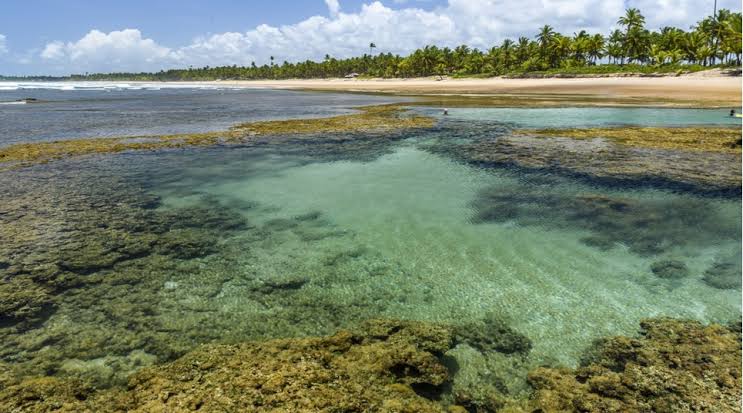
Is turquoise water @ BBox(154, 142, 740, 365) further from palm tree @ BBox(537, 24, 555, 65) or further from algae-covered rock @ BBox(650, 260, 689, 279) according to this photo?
palm tree @ BBox(537, 24, 555, 65)

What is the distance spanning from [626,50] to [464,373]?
119214 millimetres

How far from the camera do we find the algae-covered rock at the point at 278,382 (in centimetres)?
545

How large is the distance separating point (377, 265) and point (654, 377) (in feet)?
20.1

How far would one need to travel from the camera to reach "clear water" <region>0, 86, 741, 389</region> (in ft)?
24.5

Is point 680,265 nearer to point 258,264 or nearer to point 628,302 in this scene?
point 628,302

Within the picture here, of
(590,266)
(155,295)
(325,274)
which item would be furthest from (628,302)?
(155,295)

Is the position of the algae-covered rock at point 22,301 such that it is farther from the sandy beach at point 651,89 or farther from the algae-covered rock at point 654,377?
the sandy beach at point 651,89

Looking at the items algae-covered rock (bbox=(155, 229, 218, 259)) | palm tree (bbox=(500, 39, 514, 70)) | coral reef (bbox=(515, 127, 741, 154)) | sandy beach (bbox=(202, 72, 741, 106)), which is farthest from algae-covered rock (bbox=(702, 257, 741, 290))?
palm tree (bbox=(500, 39, 514, 70))

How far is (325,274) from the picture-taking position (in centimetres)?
998

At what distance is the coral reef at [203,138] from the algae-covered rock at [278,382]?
2135 cm

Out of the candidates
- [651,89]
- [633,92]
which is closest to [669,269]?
[633,92]

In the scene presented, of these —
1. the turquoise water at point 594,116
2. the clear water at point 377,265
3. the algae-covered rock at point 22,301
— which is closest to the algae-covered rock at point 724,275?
the clear water at point 377,265

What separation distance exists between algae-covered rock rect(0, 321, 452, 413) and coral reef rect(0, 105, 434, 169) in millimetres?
21348

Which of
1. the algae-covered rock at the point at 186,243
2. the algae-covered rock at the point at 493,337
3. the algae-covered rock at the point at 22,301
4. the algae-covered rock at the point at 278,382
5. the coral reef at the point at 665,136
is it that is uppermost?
the coral reef at the point at 665,136
